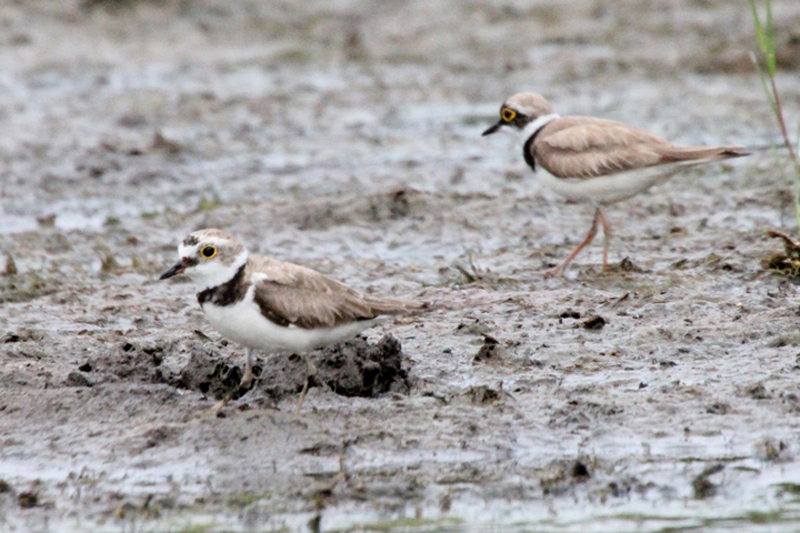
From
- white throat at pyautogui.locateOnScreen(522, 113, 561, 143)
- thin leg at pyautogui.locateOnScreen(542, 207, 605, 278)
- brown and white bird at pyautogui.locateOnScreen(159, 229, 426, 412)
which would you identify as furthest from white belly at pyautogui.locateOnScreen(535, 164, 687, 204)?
brown and white bird at pyautogui.locateOnScreen(159, 229, 426, 412)

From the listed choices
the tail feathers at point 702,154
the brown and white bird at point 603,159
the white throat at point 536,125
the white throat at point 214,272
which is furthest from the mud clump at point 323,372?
the white throat at point 536,125

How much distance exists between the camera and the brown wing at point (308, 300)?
6645mm

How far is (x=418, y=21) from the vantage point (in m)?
20.5

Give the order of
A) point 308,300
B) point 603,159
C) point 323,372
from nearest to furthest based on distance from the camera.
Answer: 1. point 308,300
2. point 323,372
3. point 603,159

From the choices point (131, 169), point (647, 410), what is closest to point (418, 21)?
point (131, 169)

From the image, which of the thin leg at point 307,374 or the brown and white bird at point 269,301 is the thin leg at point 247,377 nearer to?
the brown and white bird at point 269,301

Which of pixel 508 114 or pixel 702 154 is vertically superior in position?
pixel 508 114

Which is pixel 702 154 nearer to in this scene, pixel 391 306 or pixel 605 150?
pixel 605 150

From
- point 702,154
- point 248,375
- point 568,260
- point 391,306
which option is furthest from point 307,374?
point 702,154

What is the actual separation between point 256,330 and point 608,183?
3.86 metres

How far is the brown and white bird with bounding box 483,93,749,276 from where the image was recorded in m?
9.22

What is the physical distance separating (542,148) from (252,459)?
4.45m

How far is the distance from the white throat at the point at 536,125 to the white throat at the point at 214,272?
13.6 ft

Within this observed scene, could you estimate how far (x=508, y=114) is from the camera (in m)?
10.3
